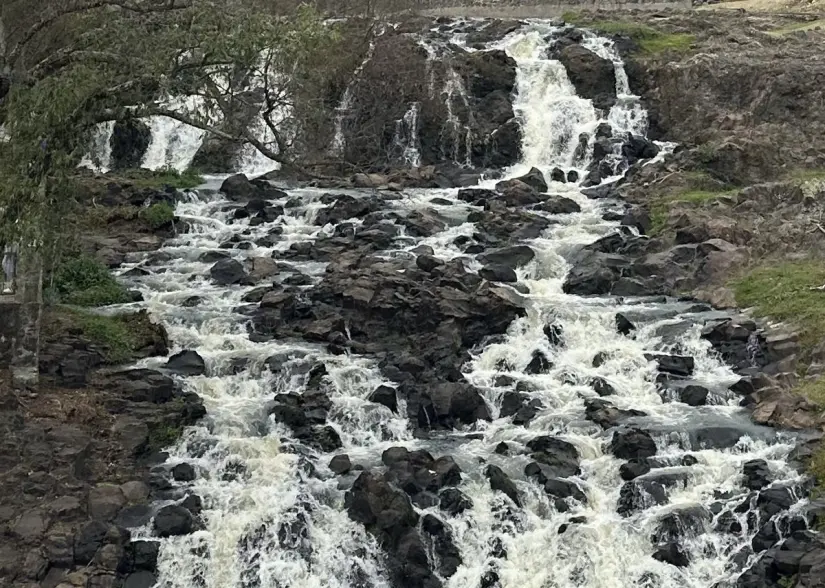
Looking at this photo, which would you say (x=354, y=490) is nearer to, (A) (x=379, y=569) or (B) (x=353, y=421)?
(A) (x=379, y=569)

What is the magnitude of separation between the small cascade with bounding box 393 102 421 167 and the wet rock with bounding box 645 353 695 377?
19391 millimetres

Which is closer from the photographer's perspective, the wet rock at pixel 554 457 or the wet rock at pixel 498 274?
the wet rock at pixel 554 457

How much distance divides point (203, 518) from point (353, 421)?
3916mm

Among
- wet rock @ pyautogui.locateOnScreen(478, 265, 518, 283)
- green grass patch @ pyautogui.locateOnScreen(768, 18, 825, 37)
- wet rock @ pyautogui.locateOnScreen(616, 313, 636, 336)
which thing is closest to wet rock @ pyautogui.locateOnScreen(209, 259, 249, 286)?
wet rock @ pyautogui.locateOnScreen(478, 265, 518, 283)

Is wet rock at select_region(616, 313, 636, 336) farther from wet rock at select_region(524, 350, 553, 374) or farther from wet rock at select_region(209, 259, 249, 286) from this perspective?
wet rock at select_region(209, 259, 249, 286)

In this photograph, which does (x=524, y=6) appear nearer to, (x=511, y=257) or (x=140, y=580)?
(x=511, y=257)

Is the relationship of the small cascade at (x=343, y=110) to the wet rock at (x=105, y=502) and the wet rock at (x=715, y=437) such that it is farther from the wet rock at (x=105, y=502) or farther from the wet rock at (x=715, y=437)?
the wet rock at (x=105, y=502)

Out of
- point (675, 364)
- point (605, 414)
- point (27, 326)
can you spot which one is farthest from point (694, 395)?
point (27, 326)

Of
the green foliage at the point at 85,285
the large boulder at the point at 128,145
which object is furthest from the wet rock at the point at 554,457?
the large boulder at the point at 128,145

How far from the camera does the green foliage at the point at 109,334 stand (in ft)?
69.3

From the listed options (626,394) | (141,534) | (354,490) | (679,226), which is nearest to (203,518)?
(141,534)

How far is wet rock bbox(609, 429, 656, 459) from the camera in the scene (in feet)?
59.4

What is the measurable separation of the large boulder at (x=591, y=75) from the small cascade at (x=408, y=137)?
23.1ft

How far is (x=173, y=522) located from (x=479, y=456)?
5.66 meters
